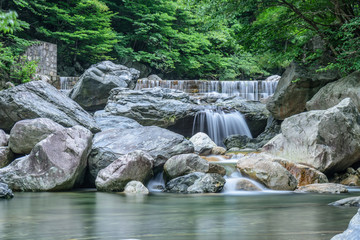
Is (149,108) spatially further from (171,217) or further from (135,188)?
(171,217)

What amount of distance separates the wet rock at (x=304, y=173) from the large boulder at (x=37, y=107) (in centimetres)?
541

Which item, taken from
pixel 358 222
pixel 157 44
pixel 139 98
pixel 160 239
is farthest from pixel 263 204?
pixel 157 44

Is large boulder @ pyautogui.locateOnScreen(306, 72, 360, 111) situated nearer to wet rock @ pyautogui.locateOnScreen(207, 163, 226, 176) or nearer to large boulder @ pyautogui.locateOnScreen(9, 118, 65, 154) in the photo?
wet rock @ pyautogui.locateOnScreen(207, 163, 226, 176)

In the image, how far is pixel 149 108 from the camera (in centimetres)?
1492

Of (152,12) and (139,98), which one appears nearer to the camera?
(139,98)

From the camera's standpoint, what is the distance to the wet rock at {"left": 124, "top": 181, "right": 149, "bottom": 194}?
7875 mm

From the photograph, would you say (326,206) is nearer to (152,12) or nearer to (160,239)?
(160,239)

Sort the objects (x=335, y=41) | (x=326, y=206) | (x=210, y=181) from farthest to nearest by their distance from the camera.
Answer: (x=335, y=41)
(x=210, y=181)
(x=326, y=206)

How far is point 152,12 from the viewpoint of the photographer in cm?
2823

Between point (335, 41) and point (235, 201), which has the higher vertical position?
point (335, 41)

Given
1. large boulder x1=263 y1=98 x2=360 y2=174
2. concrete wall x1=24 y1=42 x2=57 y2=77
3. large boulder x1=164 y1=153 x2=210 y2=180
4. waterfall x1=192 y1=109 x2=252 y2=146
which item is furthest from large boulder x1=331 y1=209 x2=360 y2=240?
concrete wall x1=24 y1=42 x2=57 y2=77

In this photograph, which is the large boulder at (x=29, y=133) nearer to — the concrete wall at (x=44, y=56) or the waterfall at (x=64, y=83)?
the concrete wall at (x=44, y=56)

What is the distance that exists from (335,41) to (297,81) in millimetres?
1873

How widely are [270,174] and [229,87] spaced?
1194 cm
